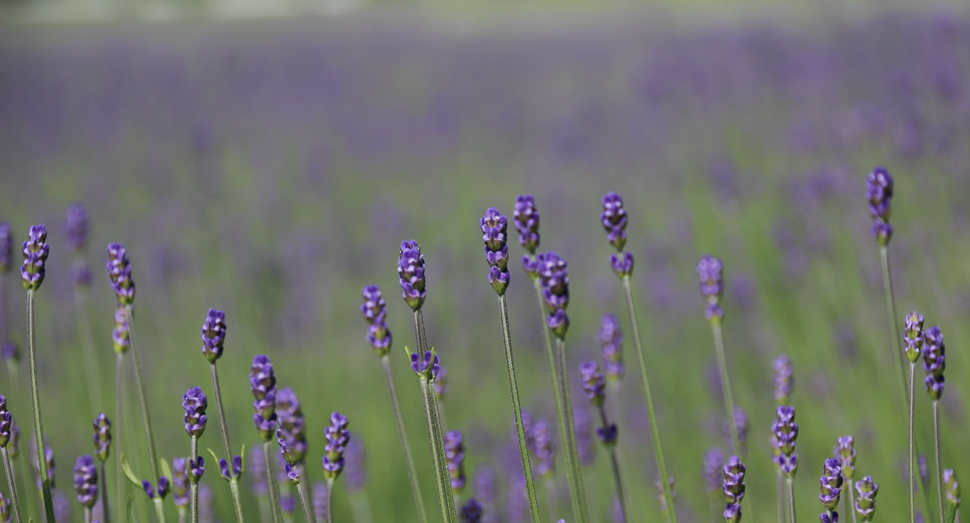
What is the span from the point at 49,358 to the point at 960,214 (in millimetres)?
4346

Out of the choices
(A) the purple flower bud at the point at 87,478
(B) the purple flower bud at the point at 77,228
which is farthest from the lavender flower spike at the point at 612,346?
(B) the purple flower bud at the point at 77,228

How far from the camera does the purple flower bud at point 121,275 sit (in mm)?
1036

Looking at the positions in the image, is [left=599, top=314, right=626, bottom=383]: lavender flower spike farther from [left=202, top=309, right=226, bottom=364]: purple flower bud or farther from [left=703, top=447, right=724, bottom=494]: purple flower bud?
[left=202, top=309, right=226, bottom=364]: purple flower bud

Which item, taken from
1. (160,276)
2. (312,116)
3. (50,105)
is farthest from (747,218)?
(50,105)

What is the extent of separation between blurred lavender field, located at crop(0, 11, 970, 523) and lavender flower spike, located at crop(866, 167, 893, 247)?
20.6 inches

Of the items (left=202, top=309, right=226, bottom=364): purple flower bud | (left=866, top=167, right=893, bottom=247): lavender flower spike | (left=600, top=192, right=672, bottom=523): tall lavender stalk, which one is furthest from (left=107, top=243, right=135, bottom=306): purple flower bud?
(left=866, top=167, right=893, bottom=247): lavender flower spike

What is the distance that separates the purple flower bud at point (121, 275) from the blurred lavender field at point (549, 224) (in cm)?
102

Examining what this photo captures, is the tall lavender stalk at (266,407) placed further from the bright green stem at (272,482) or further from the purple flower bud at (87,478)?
the purple flower bud at (87,478)

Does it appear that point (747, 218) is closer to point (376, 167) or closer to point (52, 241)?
point (376, 167)

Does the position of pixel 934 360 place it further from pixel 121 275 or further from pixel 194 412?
pixel 121 275

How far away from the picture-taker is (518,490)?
160 centimetres

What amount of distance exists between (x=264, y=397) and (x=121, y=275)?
0.32 metres

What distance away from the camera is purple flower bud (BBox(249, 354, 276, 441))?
91 centimetres

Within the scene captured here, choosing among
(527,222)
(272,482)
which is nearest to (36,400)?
(272,482)
